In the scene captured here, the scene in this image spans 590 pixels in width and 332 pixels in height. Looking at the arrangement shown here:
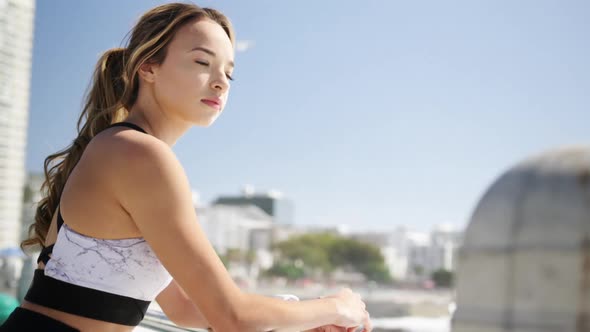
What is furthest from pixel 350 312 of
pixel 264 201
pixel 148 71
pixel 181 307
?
pixel 264 201

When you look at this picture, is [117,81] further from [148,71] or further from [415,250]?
[415,250]

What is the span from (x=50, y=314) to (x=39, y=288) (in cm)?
8

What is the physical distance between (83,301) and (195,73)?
1.76 ft

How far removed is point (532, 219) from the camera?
77 centimetres

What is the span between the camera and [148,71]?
155 centimetres

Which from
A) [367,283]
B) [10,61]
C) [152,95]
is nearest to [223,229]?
[367,283]

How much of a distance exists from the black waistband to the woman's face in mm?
444

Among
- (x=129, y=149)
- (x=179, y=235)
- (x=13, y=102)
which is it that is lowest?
(x=179, y=235)

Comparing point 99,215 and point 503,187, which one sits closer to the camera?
point 503,187

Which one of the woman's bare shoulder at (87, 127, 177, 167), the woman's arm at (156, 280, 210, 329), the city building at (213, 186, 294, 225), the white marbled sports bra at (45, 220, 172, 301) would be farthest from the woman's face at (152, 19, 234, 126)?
the city building at (213, 186, 294, 225)

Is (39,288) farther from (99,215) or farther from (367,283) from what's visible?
(367,283)

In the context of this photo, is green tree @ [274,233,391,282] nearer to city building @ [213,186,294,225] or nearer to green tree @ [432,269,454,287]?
green tree @ [432,269,454,287]

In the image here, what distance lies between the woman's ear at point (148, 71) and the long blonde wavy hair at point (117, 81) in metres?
0.01

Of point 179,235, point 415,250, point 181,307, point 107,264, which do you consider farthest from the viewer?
point 415,250
